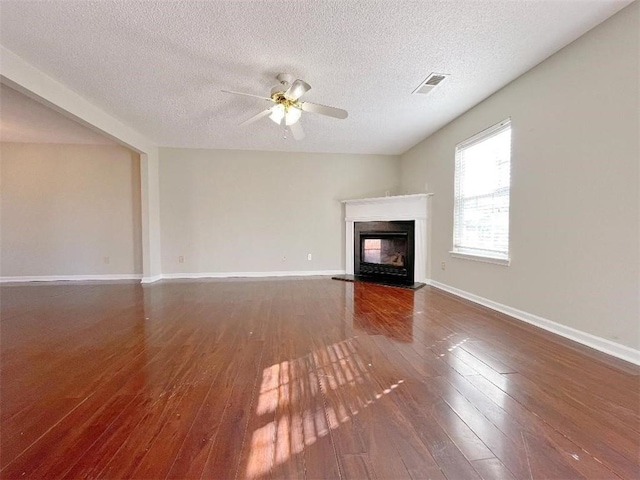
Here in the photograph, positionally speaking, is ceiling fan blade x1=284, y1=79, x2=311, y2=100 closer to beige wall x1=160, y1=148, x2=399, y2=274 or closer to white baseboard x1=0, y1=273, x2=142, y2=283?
beige wall x1=160, y1=148, x2=399, y2=274

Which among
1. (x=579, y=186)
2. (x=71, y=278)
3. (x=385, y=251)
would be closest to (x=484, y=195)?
(x=579, y=186)

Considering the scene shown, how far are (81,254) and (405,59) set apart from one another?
6087 millimetres

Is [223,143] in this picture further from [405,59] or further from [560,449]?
[560,449]

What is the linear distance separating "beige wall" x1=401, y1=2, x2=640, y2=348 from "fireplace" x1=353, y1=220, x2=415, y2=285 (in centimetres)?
175

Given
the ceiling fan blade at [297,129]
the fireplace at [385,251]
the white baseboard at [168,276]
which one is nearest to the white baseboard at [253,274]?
the white baseboard at [168,276]

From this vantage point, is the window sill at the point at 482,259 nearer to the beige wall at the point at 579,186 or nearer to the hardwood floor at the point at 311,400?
the beige wall at the point at 579,186

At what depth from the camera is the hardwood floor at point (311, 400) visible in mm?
1062

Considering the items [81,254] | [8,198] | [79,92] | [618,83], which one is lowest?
Result: [81,254]

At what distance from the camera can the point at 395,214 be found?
16.6ft

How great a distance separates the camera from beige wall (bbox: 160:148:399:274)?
5.33 metres

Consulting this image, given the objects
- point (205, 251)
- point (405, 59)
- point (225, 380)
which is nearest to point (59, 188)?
point (205, 251)

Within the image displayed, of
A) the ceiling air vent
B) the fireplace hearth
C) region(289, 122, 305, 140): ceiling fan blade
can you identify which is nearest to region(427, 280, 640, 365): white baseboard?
the fireplace hearth

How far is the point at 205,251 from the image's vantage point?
5.41m

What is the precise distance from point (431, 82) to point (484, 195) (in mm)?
1462
